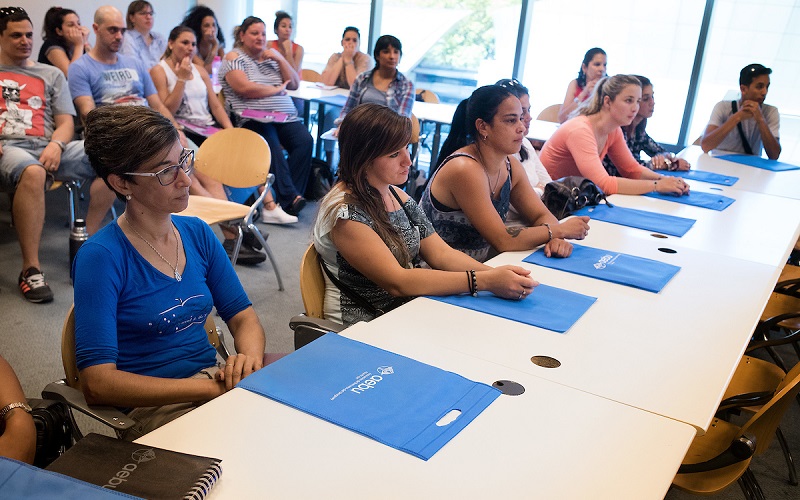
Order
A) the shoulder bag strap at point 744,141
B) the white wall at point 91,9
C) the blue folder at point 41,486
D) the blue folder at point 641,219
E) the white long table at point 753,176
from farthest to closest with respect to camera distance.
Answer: the white wall at point 91,9 → the shoulder bag strap at point 744,141 → the white long table at point 753,176 → the blue folder at point 641,219 → the blue folder at point 41,486

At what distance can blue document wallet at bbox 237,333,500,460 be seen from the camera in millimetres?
1291

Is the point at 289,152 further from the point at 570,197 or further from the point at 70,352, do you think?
the point at 70,352

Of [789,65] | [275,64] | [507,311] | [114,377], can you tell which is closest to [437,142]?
[275,64]

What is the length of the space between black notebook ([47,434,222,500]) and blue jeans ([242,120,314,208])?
4481 millimetres

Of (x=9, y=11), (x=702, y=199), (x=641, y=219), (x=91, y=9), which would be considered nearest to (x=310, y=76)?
(x=91, y=9)

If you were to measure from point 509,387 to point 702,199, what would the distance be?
257cm

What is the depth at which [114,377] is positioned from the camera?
157cm

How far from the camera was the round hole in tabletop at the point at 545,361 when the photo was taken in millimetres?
1645

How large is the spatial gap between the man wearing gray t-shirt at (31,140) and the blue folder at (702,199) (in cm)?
301

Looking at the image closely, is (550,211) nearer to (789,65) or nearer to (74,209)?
(74,209)

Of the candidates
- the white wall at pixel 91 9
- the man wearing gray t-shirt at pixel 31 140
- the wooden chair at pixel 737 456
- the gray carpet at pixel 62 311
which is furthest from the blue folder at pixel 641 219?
the white wall at pixel 91 9

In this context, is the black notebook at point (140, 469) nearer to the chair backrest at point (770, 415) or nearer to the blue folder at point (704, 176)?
the chair backrest at point (770, 415)

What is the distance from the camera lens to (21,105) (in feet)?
13.2

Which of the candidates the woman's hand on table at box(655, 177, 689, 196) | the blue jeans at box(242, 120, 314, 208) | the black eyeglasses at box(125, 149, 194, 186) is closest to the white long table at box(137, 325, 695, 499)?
the black eyeglasses at box(125, 149, 194, 186)
